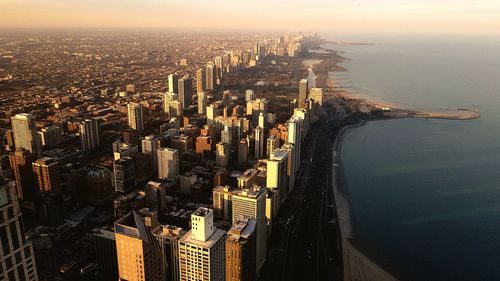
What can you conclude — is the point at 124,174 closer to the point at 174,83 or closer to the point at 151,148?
the point at 151,148

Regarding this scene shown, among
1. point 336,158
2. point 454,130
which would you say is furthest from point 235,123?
point 454,130

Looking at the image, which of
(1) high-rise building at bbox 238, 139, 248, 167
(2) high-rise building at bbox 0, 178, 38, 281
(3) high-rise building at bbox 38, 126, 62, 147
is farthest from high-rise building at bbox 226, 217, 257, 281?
(3) high-rise building at bbox 38, 126, 62, 147

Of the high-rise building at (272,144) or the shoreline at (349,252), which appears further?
the high-rise building at (272,144)

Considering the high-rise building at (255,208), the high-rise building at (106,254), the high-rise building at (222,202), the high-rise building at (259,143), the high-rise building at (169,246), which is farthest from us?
the high-rise building at (259,143)

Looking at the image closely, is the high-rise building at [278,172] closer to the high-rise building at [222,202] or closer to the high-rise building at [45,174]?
the high-rise building at [222,202]

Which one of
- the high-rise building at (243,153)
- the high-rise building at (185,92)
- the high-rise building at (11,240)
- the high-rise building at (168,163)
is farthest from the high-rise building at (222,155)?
the high-rise building at (11,240)

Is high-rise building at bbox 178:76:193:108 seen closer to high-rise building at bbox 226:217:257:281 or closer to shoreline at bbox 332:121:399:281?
shoreline at bbox 332:121:399:281

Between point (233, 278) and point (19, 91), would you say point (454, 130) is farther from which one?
point (19, 91)
